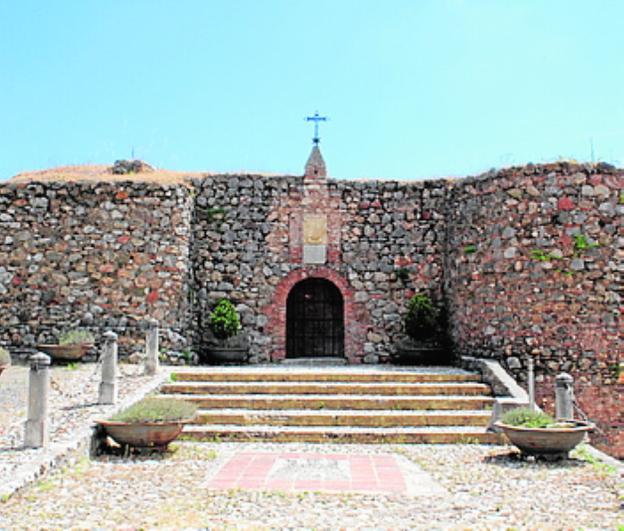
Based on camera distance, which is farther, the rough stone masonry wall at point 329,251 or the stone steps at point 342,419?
the rough stone masonry wall at point 329,251

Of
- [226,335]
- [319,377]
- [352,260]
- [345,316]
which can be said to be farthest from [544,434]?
[226,335]

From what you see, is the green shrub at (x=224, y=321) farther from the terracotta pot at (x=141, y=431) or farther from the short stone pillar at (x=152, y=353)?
the terracotta pot at (x=141, y=431)

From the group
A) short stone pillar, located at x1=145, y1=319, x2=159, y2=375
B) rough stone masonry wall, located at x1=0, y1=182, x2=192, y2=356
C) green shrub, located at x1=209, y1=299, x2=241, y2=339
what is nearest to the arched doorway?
green shrub, located at x1=209, y1=299, x2=241, y2=339

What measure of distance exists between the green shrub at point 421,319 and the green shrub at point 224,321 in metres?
3.96

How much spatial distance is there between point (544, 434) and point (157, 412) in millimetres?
5029

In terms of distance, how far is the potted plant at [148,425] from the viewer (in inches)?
352

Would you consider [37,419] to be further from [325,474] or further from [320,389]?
[320,389]

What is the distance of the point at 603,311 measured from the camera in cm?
1340

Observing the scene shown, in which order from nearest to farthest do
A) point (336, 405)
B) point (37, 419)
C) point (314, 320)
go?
point (37, 419) < point (336, 405) < point (314, 320)

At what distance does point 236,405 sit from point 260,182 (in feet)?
22.1

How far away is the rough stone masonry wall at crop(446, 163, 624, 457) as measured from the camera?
13.3 metres

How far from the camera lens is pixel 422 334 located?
15.9 meters

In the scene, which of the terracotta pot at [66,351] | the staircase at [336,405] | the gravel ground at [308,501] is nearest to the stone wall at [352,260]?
the terracotta pot at [66,351]

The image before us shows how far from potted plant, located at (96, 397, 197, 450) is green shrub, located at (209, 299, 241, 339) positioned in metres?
6.53
